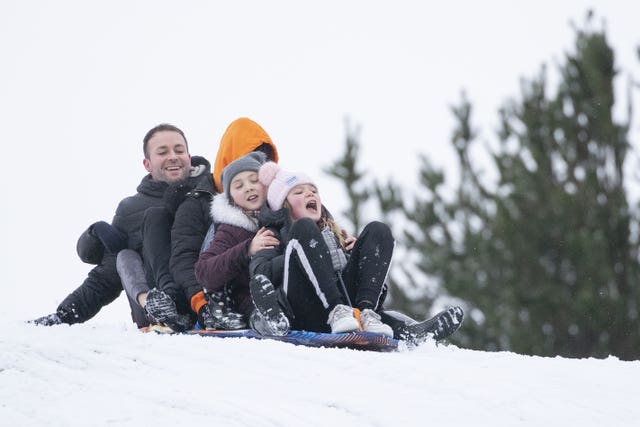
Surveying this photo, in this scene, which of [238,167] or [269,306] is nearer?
[269,306]

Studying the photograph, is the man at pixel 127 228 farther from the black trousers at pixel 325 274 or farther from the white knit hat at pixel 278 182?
the black trousers at pixel 325 274

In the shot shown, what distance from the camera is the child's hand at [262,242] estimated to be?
4.45 meters

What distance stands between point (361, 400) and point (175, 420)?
0.65 m

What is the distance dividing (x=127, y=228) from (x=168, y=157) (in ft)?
1.46

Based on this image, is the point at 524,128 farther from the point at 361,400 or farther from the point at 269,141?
the point at 361,400

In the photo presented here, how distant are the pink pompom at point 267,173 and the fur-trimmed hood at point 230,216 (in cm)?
18

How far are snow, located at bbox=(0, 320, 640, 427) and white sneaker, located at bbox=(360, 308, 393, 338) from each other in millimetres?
178

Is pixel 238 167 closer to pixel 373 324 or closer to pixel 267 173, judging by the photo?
pixel 267 173

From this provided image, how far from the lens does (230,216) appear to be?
188 inches

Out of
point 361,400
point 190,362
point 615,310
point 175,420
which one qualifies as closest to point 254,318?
point 190,362

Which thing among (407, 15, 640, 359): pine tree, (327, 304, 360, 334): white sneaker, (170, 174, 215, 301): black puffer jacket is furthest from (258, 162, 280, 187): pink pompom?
(407, 15, 640, 359): pine tree

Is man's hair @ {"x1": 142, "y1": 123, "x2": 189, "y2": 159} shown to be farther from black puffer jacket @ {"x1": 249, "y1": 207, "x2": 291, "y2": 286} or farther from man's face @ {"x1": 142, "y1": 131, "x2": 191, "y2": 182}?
black puffer jacket @ {"x1": 249, "y1": 207, "x2": 291, "y2": 286}

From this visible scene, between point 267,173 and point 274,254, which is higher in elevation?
point 267,173

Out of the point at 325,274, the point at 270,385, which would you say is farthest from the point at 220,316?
the point at 270,385
